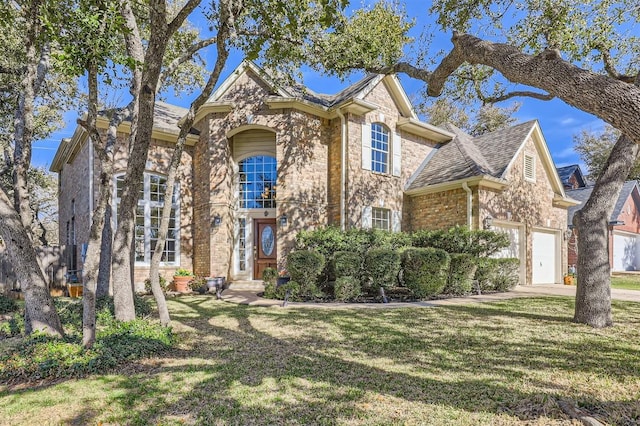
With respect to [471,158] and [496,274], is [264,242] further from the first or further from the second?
[471,158]

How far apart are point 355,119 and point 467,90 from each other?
3.82 meters

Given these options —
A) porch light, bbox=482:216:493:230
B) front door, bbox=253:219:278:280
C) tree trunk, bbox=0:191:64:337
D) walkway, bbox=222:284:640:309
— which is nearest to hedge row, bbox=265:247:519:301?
walkway, bbox=222:284:640:309

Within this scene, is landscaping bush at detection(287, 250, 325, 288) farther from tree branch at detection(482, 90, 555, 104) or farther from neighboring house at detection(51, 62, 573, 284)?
tree branch at detection(482, 90, 555, 104)

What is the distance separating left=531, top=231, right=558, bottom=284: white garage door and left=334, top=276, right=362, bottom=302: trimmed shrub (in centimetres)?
916

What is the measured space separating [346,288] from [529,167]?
399 inches

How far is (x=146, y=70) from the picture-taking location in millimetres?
4875

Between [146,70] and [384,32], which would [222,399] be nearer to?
[146,70]

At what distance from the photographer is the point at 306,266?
9.39 meters

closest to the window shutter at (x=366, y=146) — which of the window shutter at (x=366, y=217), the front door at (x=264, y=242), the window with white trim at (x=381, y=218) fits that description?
the window shutter at (x=366, y=217)

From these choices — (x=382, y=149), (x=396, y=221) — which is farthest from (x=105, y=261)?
(x=382, y=149)

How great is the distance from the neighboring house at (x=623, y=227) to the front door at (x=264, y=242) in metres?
18.5

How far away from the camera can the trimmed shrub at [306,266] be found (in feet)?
30.8

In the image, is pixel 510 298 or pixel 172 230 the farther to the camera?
pixel 172 230

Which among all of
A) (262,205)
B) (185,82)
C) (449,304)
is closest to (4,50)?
(185,82)
